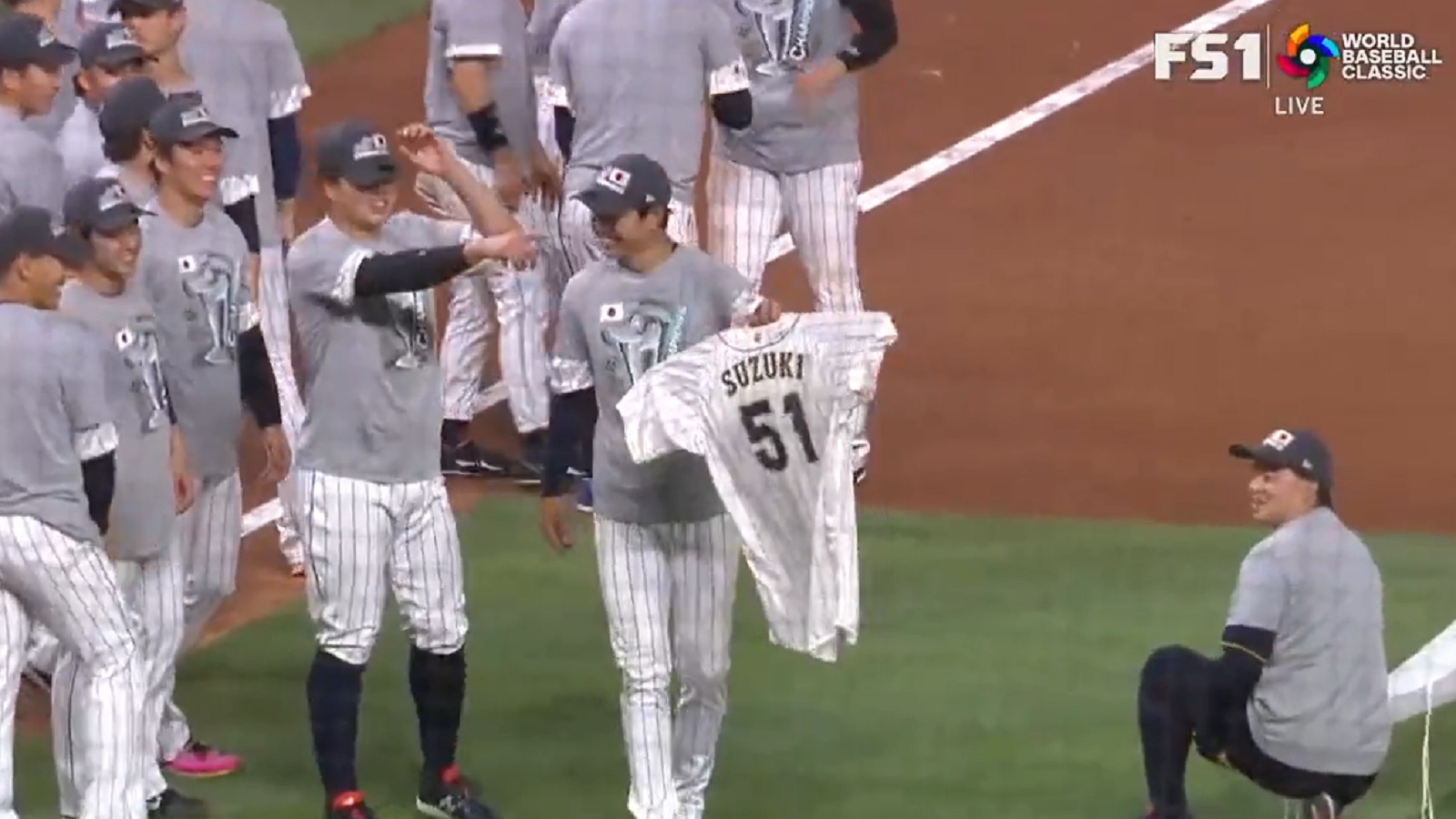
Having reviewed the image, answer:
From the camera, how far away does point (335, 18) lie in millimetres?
13008

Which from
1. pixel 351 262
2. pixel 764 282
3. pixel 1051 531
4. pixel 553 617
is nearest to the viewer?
pixel 351 262

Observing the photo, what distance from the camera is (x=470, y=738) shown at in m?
6.07

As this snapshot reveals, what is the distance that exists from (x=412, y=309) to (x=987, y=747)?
1.66 meters

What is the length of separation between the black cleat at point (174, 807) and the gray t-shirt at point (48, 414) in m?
0.84

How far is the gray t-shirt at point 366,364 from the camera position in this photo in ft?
17.4

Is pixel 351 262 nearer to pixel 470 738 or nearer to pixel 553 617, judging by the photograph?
pixel 470 738

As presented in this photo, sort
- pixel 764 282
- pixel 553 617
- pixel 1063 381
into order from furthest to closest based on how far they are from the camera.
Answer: pixel 764 282, pixel 1063 381, pixel 553 617

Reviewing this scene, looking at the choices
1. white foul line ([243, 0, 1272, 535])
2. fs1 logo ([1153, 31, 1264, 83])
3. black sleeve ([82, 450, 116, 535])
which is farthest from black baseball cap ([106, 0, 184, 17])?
fs1 logo ([1153, 31, 1264, 83])

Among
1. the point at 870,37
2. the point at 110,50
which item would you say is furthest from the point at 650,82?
the point at 110,50

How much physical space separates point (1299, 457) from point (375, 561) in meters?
1.89

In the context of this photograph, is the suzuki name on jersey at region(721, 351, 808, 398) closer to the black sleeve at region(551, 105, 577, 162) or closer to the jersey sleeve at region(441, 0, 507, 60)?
the black sleeve at region(551, 105, 577, 162)

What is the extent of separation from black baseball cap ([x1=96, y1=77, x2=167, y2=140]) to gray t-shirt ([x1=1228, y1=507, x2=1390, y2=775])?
2.48 meters

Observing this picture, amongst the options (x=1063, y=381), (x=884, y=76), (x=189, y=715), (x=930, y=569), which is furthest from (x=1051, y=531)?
(x=884, y=76)

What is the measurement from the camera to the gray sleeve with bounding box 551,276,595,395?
522cm
